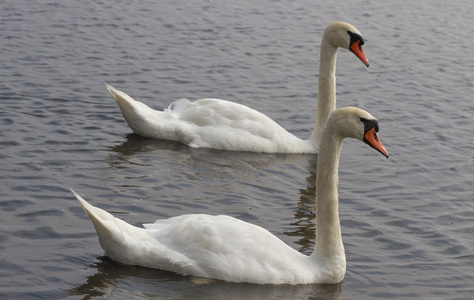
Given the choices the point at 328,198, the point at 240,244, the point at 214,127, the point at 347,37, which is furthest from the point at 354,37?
the point at 240,244

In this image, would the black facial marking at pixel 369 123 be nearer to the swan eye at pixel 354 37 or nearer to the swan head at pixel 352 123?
the swan head at pixel 352 123

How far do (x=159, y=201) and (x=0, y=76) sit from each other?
5363 millimetres

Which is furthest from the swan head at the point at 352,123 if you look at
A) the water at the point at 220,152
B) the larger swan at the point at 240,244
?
the water at the point at 220,152

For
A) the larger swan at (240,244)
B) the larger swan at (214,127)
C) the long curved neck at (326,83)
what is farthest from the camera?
the long curved neck at (326,83)

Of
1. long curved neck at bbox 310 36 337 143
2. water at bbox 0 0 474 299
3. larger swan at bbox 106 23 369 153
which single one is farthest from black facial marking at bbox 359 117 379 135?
long curved neck at bbox 310 36 337 143

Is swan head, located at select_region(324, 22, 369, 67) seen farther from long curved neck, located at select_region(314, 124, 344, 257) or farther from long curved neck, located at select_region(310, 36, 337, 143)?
long curved neck, located at select_region(314, 124, 344, 257)

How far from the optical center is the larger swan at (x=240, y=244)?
7035 millimetres

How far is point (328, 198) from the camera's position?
7.41 metres

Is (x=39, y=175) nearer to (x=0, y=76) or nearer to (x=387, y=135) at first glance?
(x=0, y=76)

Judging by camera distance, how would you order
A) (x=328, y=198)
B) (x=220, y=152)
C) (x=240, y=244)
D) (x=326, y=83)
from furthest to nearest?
(x=326, y=83), (x=220, y=152), (x=328, y=198), (x=240, y=244)

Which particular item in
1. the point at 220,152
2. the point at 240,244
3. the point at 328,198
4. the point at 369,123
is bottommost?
the point at 220,152

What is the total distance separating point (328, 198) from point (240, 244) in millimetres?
942

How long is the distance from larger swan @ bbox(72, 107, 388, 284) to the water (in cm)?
11

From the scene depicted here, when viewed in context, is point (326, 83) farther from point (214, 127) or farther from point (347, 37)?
point (214, 127)
